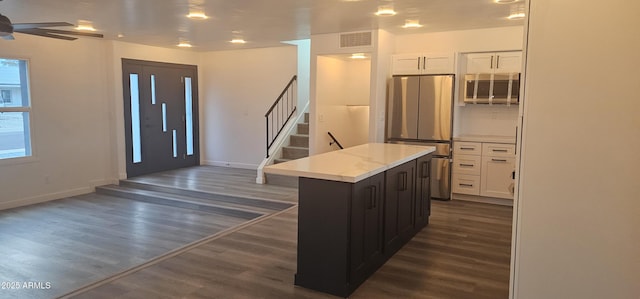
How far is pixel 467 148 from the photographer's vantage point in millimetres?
5980

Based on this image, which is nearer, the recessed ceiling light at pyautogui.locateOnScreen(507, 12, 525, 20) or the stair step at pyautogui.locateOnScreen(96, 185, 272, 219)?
the recessed ceiling light at pyautogui.locateOnScreen(507, 12, 525, 20)

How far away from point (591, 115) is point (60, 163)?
7.11 m

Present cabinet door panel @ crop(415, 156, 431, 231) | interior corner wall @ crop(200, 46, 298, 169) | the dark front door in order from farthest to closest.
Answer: interior corner wall @ crop(200, 46, 298, 169) → the dark front door → cabinet door panel @ crop(415, 156, 431, 231)

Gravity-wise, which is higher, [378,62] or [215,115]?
[378,62]

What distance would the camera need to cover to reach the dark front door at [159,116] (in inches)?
304

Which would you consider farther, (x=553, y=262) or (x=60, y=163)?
(x=60, y=163)

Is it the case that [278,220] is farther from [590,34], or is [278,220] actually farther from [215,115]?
[215,115]

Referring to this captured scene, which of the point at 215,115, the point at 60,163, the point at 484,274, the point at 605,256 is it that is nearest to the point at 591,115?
the point at 605,256

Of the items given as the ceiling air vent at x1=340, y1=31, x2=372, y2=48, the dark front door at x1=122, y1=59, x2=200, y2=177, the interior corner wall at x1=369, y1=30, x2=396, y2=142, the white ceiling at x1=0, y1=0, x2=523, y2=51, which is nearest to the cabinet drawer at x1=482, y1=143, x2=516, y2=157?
the interior corner wall at x1=369, y1=30, x2=396, y2=142

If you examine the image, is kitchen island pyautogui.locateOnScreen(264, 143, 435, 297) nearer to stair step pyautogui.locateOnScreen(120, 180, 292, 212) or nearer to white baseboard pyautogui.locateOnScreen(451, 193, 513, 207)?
stair step pyautogui.locateOnScreen(120, 180, 292, 212)

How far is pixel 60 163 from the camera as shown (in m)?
6.70

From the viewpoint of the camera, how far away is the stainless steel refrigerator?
5973 millimetres

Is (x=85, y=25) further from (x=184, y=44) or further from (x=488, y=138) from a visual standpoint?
(x=488, y=138)

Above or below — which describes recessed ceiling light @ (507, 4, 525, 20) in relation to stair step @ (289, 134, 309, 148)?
above
